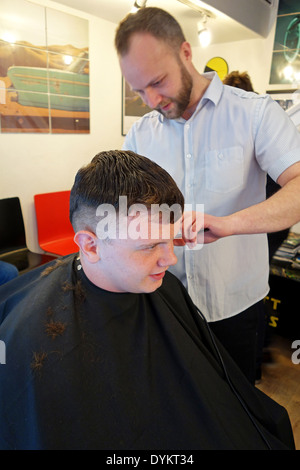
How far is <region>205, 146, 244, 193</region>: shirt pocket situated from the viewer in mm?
1153

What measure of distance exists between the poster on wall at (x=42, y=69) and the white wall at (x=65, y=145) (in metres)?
0.08

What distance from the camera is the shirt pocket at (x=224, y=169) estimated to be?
3.78 feet

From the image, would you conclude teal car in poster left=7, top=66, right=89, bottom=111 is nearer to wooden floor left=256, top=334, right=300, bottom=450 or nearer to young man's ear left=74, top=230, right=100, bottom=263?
young man's ear left=74, top=230, right=100, bottom=263

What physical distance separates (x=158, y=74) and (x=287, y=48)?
237cm

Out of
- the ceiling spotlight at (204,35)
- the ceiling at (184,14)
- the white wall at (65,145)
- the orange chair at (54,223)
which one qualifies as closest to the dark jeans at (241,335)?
the orange chair at (54,223)

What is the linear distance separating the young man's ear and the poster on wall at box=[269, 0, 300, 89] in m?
2.75

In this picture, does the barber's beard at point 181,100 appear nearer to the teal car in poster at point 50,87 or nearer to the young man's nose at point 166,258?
the young man's nose at point 166,258

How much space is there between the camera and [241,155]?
115cm

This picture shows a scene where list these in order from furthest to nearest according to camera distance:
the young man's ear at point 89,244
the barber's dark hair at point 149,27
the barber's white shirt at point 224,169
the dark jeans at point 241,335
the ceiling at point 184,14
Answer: the ceiling at point 184,14 < the dark jeans at point 241,335 < the barber's white shirt at point 224,169 < the barber's dark hair at point 149,27 < the young man's ear at point 89,244

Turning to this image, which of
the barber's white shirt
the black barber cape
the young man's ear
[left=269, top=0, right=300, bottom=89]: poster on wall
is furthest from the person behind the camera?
[left=269, top=0, right=300, bottom=89]: poster on wall

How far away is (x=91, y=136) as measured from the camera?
125 inches

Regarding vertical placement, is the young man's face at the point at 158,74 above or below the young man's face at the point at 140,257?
above

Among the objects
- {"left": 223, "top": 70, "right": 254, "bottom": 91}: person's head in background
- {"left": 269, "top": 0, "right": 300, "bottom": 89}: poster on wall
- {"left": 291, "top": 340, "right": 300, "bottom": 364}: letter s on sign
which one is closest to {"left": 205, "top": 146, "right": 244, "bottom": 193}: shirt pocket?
{"left": 223, "top": 70, "right": 254, "bottom": 91}: person's head in background
